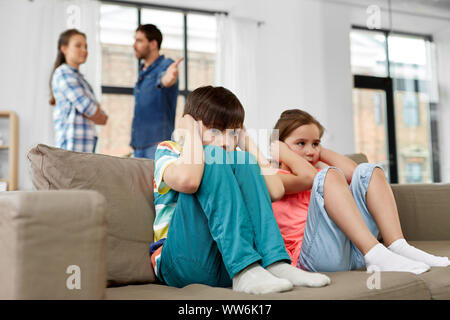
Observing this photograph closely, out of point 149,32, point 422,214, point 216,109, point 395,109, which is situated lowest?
point 422,214

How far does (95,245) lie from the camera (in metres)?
0.75

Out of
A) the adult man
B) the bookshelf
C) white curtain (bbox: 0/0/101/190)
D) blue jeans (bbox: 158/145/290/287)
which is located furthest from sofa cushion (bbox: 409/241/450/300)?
white curtain (bbox: 0/0/101/190)

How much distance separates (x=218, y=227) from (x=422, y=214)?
3.46 feet

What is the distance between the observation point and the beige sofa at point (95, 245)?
720 mm

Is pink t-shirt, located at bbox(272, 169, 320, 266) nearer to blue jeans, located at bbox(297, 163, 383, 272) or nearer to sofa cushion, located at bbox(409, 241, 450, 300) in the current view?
blue jeans, located at bbox(297, 163, 383, 272)

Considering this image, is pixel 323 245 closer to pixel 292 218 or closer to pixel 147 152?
pixel 292 218

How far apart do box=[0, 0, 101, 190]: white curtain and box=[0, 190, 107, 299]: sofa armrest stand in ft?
12.8

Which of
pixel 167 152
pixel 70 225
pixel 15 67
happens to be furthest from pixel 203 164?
pixel 15 67

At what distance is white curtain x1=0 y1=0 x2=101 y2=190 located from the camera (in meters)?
4.39

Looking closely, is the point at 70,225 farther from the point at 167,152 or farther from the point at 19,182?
the point at 19,182

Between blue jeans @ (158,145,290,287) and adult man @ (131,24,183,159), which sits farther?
adult man @ (131,24,183,159)

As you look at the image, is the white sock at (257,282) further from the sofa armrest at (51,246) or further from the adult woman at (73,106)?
the adult woman at (73,106)

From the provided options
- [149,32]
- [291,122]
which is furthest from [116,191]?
[149,32]

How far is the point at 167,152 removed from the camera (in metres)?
1.19
